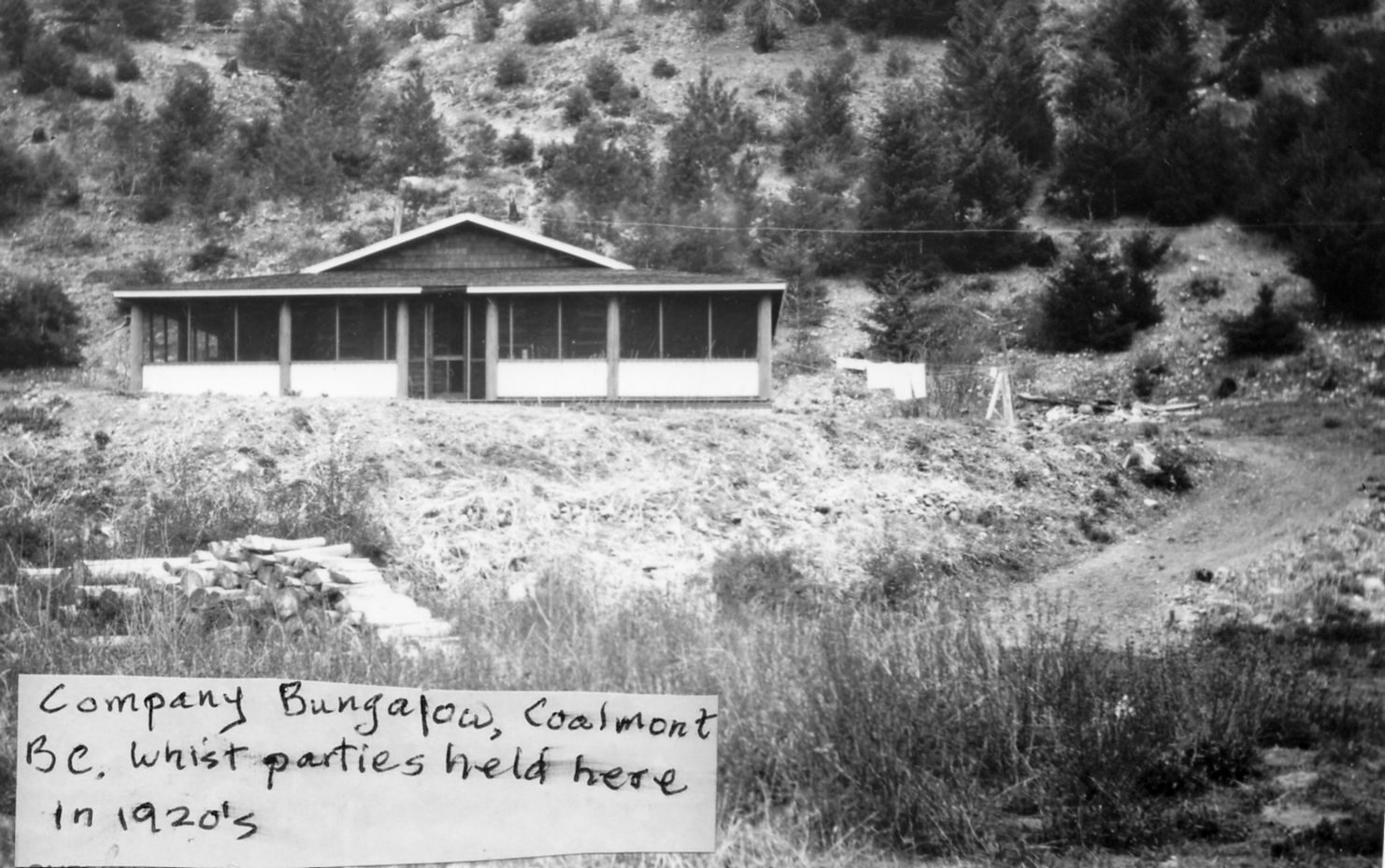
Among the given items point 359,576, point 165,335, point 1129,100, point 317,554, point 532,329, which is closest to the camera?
point 359,576

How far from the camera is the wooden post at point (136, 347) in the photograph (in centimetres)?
1298

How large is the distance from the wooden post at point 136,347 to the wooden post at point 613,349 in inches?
264

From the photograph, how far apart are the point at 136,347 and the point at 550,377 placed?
6.28 metres

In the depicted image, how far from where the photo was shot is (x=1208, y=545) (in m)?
6.73

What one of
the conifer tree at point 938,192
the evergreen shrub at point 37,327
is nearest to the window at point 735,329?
the conifer tree at point 938,192

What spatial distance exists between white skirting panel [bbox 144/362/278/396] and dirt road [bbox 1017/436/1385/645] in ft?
48.1

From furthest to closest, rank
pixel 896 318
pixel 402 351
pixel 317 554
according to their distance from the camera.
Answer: pixel 402 351 < pixel 896 318 < pixel 317 554

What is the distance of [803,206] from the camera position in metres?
9.02

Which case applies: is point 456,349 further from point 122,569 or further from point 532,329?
point 122,569

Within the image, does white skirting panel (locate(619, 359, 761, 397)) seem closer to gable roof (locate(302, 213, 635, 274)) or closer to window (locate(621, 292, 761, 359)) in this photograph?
window (locate(621, 292, 761, 359))

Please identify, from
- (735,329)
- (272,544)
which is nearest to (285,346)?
(735,329)

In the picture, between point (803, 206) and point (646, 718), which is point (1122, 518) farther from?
point (646, 718)

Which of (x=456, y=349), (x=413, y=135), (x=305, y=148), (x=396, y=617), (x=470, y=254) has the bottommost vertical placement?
(x=396, y=617)
